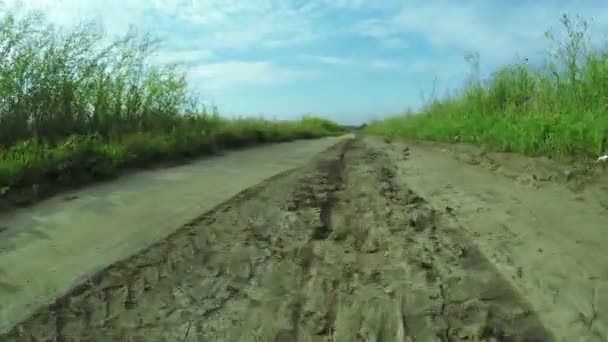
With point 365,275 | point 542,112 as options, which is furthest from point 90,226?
point 542,112

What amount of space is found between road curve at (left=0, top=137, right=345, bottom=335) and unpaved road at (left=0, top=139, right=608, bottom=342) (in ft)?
0.34

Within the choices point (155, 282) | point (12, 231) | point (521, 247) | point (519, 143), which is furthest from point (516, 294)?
point (519, 143)

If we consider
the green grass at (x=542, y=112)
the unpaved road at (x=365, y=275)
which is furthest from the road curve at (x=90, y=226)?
the green grass at (x=542, y=112)

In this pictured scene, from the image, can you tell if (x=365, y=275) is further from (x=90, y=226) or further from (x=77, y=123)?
(x=77, y=123)

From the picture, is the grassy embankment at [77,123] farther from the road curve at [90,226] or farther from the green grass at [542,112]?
the green grass at [542,112]

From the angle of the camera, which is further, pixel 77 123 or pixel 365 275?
pixel 77 123

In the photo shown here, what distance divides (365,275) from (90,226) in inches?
105

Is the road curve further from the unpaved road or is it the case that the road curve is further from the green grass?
the green grass

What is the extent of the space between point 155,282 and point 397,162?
6019 millimetres

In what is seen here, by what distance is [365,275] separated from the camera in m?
3.79

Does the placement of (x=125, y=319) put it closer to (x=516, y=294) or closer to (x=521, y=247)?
(x=516, y=294)

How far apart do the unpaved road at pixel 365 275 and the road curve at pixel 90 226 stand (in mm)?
102

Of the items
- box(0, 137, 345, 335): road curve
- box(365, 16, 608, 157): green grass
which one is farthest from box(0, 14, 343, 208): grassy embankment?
box(365, 16, 608, 157): green grass

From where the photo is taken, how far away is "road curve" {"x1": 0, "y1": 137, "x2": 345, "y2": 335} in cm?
390
